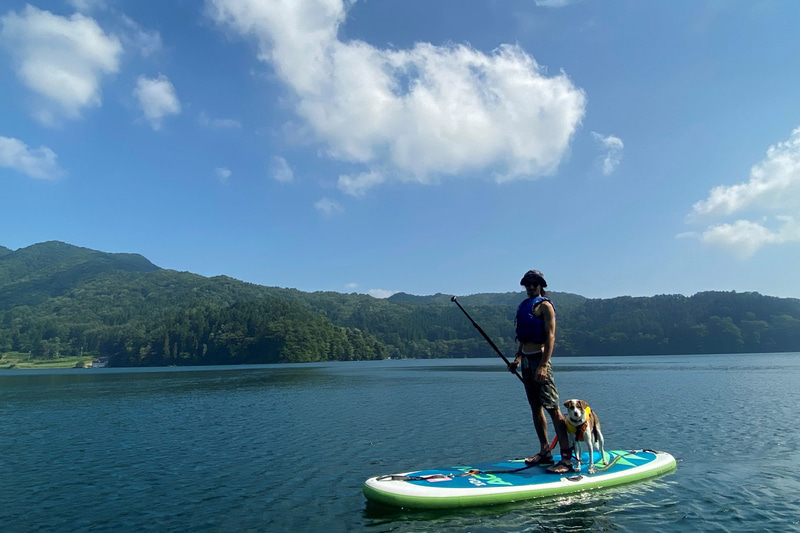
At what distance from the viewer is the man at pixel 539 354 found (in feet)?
36.2

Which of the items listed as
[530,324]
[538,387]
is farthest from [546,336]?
[538,387]

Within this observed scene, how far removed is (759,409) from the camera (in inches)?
1206

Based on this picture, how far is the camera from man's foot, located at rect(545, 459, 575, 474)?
11617 mm

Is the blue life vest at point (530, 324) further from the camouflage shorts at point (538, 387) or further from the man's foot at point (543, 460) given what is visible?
the man's foot at point (543, 460)

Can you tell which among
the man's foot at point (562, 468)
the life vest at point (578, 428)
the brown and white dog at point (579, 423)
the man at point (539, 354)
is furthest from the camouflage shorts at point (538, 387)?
the man's foot at point (562, 468)

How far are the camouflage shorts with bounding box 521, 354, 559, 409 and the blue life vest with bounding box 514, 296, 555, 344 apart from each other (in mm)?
414

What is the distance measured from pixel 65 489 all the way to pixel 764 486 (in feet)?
67.2

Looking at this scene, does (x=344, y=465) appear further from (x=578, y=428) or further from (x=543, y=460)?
(x=578, y=428)

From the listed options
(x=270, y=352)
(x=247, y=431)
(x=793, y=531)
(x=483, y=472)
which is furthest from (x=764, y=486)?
(x=270, y=352)

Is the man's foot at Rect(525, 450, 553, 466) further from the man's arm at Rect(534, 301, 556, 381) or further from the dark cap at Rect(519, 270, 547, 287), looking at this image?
the dark cap at Rect(519, 270, 547, 287)

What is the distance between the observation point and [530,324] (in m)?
11.3

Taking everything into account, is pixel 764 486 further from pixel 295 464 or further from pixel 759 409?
pixel 759 409

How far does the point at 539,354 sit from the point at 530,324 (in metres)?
0.70

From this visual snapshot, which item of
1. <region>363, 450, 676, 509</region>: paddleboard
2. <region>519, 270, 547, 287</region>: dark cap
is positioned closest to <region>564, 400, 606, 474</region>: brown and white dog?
<region>363, 450, 676, 509</region>: paddleboard
